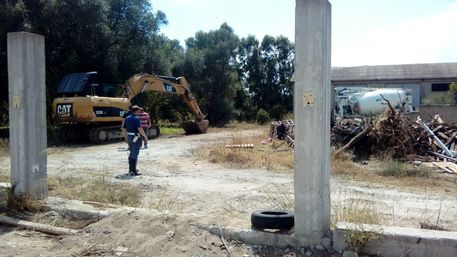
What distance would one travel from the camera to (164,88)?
2458 cm

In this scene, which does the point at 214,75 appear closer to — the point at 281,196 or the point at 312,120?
the point at 281,196

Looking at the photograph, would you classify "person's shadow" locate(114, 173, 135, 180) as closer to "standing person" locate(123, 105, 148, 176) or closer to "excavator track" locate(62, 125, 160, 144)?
"standing person" locate(123, 105, 148, 176)

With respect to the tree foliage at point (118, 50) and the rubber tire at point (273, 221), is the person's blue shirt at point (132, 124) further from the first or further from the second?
the tree foliage at point (118, 50)

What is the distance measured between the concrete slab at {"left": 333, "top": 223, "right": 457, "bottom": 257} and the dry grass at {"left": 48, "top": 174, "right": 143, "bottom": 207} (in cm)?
389

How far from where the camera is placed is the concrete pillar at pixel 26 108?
319 inches

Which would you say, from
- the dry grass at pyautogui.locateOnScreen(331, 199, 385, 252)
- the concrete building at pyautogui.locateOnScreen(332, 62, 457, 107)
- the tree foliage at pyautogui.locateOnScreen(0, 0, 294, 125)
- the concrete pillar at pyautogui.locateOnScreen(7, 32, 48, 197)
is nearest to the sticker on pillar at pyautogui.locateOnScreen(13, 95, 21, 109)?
the concrete pillar at pyautogui.locateOnScreen(7, 32, 48, 197)

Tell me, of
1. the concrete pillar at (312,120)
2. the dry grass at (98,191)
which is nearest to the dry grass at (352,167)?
the dry grass at (98,191)

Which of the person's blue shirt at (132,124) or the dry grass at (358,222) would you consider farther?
the person's blue shirt at (132,124)

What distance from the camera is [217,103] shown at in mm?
43500

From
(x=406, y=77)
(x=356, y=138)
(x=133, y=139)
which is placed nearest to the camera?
(x=133, y=139)

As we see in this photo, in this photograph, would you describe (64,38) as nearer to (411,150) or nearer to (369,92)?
(369,92)

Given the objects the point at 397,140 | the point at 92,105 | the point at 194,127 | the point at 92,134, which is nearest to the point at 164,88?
the point at 194,127

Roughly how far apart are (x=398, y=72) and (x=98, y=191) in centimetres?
3786

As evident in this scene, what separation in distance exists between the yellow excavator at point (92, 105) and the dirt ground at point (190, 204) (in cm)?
515
